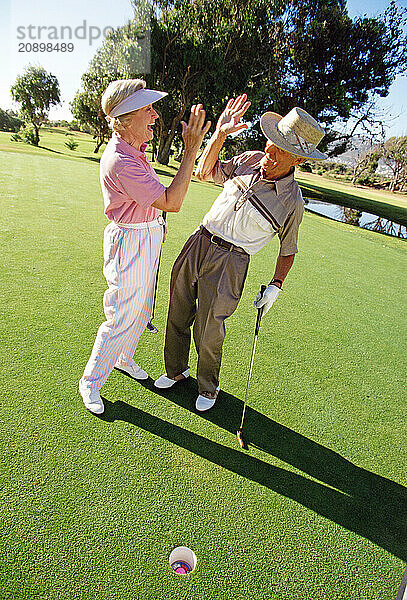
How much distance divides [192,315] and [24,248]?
10.5ft

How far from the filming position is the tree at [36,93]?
29.4 m

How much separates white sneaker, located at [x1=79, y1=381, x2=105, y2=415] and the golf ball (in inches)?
42.1

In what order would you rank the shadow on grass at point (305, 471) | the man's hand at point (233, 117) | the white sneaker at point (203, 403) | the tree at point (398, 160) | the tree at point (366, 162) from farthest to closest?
1. the tree at point (366, 162)
2. the tree at point (398, 160)
3. the white sneaker at point (203, 403)
4. the man's hand at point (233, 117)
5. the shadow on grass at point (305, 471)

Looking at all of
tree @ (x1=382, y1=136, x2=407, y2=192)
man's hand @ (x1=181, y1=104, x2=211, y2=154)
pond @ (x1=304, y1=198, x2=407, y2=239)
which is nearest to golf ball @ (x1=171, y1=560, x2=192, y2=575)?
man's hand @ (x1=181, y1=104, x2=211, y2=154)

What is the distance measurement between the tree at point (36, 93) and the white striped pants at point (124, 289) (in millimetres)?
30870

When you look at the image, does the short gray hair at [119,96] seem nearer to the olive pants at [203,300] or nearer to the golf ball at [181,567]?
the olive pants at [203,300]

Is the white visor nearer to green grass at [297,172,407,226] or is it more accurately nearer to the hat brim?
the hat brim

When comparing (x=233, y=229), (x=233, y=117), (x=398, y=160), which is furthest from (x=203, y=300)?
(x=398, y=160)

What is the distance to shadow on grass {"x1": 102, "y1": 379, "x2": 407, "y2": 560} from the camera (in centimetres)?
237

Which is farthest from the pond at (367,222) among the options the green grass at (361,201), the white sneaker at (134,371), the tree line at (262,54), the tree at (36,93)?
the tree at (36,93)

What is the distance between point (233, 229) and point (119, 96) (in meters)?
1.00

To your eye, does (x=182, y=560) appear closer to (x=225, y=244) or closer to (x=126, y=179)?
(x=225, y=244)

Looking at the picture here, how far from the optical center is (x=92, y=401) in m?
2.75

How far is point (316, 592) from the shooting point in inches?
76.1
